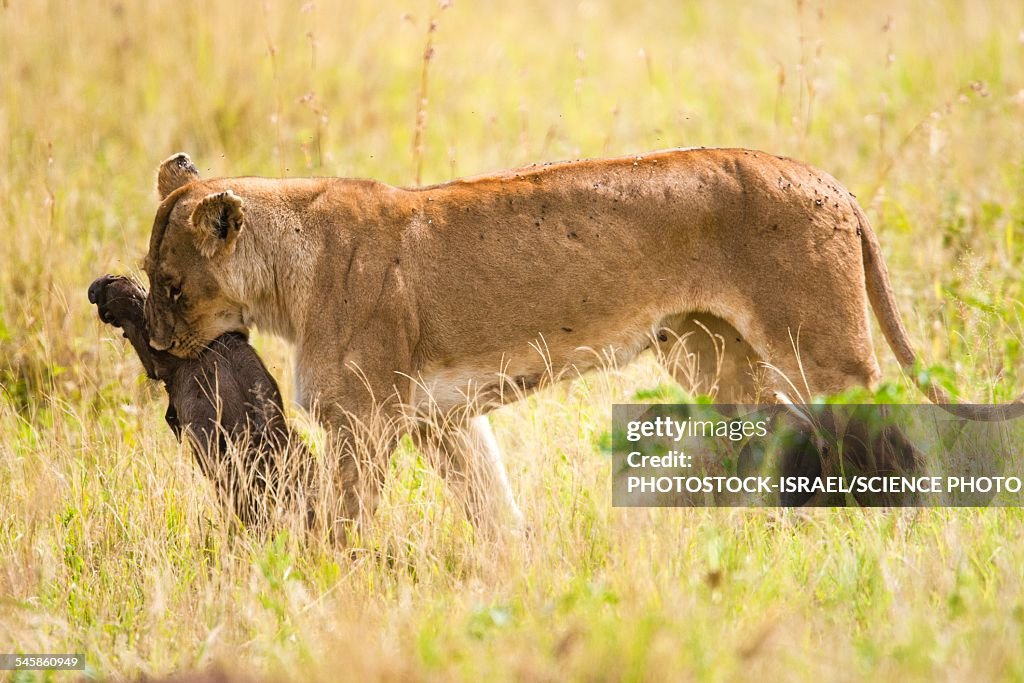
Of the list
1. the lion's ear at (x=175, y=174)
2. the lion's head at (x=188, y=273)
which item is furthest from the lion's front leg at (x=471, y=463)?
the lion's ear at (x=175, y=174)

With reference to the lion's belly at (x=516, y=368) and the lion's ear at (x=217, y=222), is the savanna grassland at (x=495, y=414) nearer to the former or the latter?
the lion's belly at (x=516, y=368)

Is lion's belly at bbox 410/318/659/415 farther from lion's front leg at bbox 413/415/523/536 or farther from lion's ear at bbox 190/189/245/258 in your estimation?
lion's ear at bbox 190/189/245/258

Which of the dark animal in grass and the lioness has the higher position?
the lioness

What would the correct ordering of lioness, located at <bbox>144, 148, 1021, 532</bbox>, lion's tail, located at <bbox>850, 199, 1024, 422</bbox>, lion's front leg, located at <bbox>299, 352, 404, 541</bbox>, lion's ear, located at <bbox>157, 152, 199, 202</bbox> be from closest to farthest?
lion's front leg, located at <bbox>299, 352, 404, 541</bbox> < lioness, located at <bbox>144, 148, 1021, 532</bbox> < lion's tail, located at <bbox>850, 199, 1024, 422</bbox> < lion's ear, located at <bbox>157, 152, 199, 202</bbox>

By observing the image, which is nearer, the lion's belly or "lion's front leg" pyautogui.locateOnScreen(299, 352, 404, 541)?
"lion's front leg" pyautogui.locateOnScreen(299, 352, 404, 541)

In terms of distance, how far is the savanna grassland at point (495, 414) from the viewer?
3.74 meters

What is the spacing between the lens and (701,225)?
487 cm

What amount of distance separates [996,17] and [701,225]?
8.52 metres

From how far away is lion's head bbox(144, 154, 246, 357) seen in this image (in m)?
4.89

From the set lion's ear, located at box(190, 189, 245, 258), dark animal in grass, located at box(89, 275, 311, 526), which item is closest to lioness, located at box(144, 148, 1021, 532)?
lion's ear, located at box(190, 189, 245, 258)

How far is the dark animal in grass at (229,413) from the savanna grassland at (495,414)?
0.69ft

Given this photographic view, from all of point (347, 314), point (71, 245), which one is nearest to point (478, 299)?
point (347, 314)

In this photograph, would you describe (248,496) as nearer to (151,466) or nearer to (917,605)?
(151,466)

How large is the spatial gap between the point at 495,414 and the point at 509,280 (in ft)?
4.26
